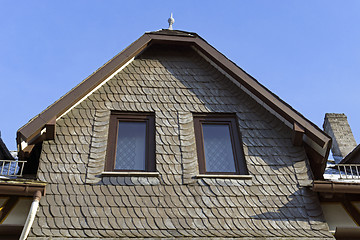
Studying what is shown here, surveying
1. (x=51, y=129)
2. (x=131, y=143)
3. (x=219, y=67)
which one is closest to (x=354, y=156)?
(x=219, y=67)

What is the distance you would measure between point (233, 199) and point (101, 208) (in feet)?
8.18

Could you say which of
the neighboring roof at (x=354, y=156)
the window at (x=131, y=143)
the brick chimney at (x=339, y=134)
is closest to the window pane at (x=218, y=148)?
the window at (x=131, y=143)

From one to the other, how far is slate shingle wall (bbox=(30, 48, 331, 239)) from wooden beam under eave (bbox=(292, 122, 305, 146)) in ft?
0.54

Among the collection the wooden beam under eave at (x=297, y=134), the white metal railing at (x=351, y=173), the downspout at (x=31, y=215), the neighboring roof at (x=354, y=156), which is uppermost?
the neighboring roof at (x=354, y=156)

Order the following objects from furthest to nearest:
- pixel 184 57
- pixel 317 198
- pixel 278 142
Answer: pixel 184 57 → pixel 278 142 → pixel 317 198

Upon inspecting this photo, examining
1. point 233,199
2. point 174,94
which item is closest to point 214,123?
point 174,94

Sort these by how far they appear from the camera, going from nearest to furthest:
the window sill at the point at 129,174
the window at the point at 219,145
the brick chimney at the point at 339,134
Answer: the window sill at the point at 129,174 → the window at the point at 219,145 → the brick chimney at the point at 339,134

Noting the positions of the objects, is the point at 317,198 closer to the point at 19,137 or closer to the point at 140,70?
the point at 140,70

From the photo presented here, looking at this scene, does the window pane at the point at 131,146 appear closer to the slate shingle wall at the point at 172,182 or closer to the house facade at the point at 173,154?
the house facade at the point at 173,154

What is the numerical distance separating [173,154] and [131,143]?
0.98 m

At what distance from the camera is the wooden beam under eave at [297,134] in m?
9.03

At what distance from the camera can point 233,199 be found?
27.0 feet

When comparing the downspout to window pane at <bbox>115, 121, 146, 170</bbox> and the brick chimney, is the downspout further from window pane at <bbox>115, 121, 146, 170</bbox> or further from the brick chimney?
the brick chimney

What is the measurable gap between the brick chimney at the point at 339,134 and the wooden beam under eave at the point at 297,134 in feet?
16.0
